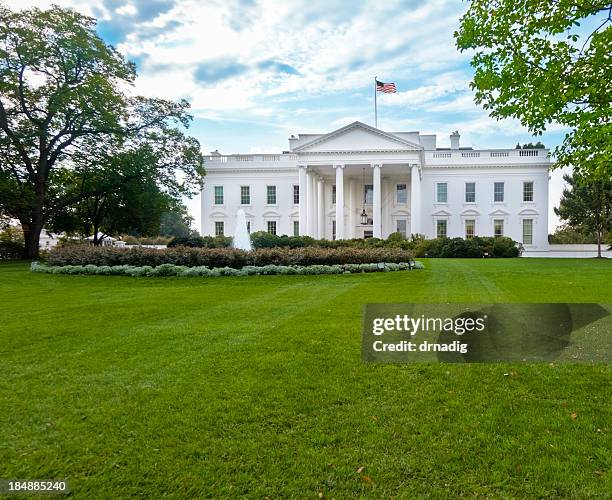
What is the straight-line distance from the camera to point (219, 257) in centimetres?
1600

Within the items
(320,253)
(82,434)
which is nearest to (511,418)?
(82,434)

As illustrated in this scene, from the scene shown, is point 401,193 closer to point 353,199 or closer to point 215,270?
point 353,199

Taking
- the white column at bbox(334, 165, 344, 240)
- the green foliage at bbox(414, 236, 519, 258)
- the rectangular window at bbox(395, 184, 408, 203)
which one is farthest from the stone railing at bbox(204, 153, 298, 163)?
the green foliage at bbox(414, 236, 519, 258)

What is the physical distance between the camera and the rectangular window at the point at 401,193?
137 ft

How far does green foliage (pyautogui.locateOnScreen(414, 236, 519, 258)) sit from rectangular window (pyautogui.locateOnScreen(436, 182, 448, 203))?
1105cm

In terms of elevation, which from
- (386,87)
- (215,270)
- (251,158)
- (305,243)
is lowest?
(215,270)

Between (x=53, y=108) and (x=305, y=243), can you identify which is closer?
(x=53, y=108)

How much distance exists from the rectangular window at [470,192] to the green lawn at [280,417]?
122 ft

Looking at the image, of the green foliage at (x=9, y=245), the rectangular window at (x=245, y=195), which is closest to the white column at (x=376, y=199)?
the rectangular window at (x=245, y=195)

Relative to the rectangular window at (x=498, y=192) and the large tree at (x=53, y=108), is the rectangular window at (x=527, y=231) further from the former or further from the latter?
the large tree at (x=53, y=108)

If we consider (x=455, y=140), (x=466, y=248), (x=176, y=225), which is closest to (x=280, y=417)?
(x=466, y=248)

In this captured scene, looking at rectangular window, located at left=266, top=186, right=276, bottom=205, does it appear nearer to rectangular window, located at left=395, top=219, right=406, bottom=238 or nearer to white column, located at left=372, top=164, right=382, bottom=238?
white column, located at left=372, top=164, right=382, bottom=238

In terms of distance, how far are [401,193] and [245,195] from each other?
49.6ft

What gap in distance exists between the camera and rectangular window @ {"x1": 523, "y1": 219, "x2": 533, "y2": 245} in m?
39.8
